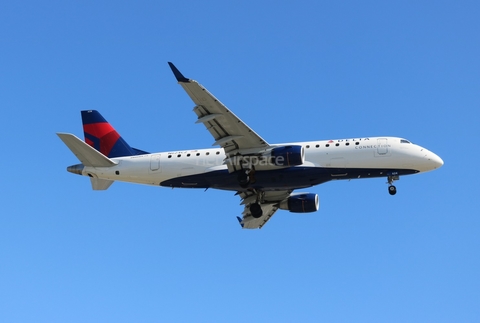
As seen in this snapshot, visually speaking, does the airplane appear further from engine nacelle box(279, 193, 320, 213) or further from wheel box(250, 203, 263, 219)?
engine nacelle box(279, 193, 320, 213)

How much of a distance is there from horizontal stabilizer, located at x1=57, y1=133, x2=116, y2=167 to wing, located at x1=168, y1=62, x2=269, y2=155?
885 centimetres

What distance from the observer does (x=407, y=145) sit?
48.8 metres

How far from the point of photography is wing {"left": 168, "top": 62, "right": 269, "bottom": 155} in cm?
4366

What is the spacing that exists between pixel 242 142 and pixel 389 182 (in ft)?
33.3

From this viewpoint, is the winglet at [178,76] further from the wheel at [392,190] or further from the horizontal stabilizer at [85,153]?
the wheel at [392,190]

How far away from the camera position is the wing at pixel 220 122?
43.7m

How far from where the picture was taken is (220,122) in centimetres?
4684

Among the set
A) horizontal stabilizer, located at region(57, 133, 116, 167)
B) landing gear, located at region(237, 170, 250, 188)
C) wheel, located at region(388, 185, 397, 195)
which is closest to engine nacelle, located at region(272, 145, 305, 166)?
landing gear, located at region(237, 170, 250, 188)

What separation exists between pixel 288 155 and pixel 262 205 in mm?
9675

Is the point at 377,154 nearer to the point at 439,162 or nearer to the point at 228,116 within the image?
the point at 439,162

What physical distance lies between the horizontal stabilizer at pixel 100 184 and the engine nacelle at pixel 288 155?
12.7m

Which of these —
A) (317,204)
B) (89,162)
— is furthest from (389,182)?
(89,162)

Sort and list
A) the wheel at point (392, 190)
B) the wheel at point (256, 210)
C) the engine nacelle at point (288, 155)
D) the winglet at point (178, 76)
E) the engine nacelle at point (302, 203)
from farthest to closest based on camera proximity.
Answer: the engine nacelle at point (302, 203) < the wheel at point (256, 210) < the wheel at point (392, 190) < the engine nacelle at point (288, 155) < the winglet at point (178, 76)

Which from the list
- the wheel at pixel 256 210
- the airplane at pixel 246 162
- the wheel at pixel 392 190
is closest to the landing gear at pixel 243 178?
the airplane at pixel 246 162
